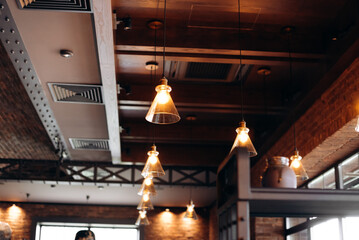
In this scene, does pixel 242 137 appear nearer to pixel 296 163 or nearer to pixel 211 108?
pixel 296 163

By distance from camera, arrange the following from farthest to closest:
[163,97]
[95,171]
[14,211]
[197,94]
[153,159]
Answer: [14,211] < [95,171] < [197,94] < [153,159] < [163,97]

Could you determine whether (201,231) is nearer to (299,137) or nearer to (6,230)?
(299,137)

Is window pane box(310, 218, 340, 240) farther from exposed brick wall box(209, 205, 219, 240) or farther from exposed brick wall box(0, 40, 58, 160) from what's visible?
exposed brick wall box(209, 205, 219, 240)

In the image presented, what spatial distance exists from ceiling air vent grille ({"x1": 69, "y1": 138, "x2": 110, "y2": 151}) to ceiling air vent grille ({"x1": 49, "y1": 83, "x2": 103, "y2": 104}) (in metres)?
A: 1.79

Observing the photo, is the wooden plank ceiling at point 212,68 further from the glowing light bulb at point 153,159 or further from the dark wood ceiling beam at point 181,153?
Result: the glowing light bulb at point 153,159

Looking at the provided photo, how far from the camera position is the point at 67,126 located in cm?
766

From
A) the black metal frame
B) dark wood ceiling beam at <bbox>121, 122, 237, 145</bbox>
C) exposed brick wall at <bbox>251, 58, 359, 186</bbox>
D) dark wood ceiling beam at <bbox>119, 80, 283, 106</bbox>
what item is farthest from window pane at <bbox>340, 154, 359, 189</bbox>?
the black metal frame

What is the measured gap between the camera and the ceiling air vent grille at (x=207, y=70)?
6.77 m

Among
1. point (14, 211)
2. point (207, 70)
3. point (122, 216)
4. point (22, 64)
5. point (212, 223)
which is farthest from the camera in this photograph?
point (122, 216)

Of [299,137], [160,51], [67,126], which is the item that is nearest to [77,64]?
[160,51]

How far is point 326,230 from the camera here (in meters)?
6.63

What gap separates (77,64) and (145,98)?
70.9 inches

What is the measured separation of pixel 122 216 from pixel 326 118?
9321mm

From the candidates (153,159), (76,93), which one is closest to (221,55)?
(153,159)
